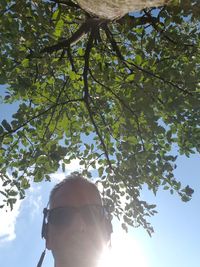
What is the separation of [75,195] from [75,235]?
85cm

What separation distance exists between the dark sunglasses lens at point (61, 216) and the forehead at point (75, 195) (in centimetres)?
12

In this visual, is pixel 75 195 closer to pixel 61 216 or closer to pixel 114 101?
pixel 61 216

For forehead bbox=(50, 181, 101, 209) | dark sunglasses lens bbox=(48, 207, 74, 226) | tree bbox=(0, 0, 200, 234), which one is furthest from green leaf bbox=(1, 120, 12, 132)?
dark sunglasses lens bbox=(48, 207, 74, 226)

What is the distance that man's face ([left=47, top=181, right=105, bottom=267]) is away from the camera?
12.4 feet

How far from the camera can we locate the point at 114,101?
29.0ft

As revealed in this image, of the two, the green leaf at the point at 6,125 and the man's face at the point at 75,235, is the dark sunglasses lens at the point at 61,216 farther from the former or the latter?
the green leaf at the point at 6,125

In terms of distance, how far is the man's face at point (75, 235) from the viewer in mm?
3771

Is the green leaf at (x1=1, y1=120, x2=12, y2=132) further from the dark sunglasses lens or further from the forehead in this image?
the dark sunglasses lens

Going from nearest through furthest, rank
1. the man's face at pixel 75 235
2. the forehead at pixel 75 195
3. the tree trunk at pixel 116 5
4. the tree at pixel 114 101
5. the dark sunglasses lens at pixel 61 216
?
the man's face at pixel 75 235
the dark sunglasses lens at pixel 61 216
the tree trunk at pixel 116 5
the forehead at pixel 75 195
the tree at pixel 114 101

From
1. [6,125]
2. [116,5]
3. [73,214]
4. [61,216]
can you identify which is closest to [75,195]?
[73,214]

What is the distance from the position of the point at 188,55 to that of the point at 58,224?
597 cm

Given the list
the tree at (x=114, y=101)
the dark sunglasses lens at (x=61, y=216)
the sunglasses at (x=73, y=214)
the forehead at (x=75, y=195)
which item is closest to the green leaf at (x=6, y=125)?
the tree at (x=114, y=101)

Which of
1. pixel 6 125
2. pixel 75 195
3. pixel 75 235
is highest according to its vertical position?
pixel 6 125

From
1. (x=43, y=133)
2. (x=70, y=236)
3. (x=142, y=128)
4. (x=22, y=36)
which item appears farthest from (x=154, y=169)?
(x=70, y=236)
